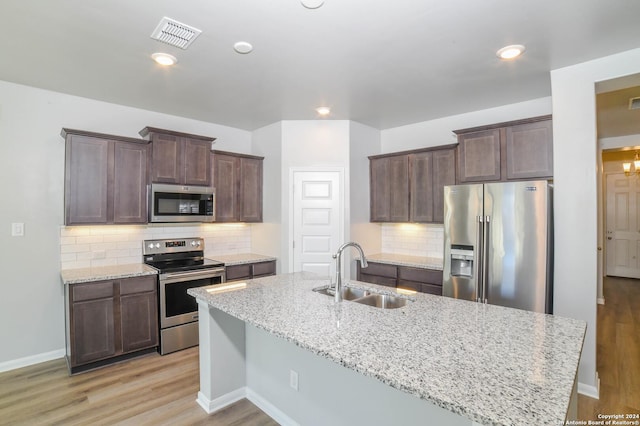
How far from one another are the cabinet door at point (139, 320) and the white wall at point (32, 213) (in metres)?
0.77

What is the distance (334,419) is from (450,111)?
3.58m

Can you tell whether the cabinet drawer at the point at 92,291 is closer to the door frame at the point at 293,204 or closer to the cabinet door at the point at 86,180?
the cabinet door at the point at 86,180

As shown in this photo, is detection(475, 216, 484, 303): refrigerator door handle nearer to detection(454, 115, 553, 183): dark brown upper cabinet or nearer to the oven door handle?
detection(454, 115, 553, 183): dark brown upper cabinet

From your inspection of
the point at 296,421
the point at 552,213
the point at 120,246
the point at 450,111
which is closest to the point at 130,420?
the point at 296,421

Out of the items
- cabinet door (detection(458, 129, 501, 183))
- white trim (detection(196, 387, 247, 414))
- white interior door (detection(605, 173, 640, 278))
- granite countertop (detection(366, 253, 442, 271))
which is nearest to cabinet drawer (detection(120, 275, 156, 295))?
white trim (detection(196, 387, 247, 414))

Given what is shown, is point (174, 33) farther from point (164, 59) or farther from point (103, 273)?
point (103, 273)

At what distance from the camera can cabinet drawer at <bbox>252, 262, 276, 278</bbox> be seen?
430cm

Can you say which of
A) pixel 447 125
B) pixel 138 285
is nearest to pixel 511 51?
pixel 447 125

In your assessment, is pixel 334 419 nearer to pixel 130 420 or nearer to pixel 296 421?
pixel 296 421

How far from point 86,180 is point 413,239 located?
3882 mm

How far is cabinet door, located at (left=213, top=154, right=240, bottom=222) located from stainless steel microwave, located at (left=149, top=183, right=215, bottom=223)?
0.17m

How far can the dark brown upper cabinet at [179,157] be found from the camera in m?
3.68

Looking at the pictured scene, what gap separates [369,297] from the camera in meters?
2.38

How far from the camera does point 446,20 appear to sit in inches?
84.6
